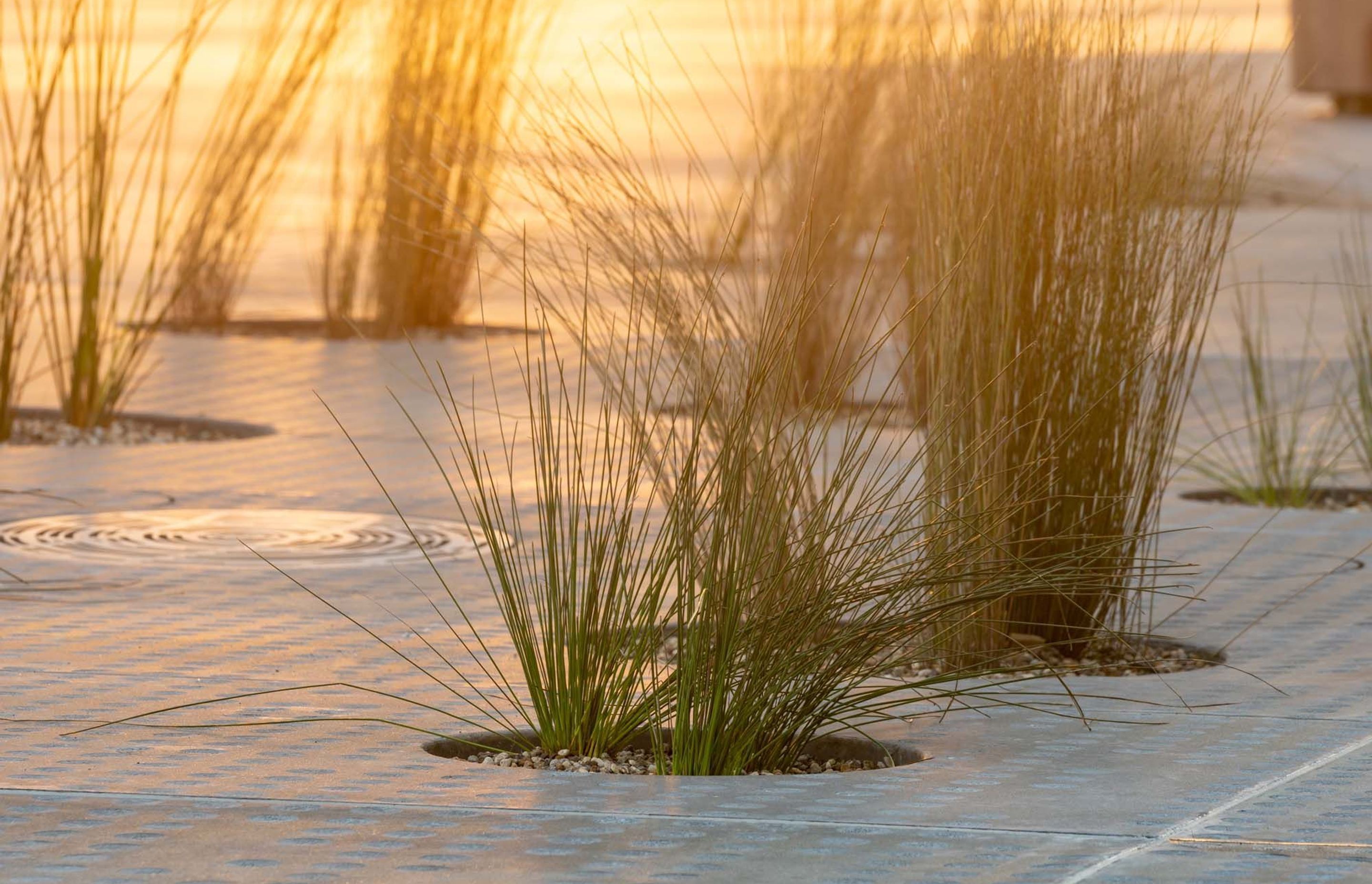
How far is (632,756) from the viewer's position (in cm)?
388

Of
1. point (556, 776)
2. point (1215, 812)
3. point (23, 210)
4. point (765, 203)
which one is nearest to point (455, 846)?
point (556, 776)

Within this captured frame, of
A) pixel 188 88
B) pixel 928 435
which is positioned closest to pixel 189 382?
pixel 928 435

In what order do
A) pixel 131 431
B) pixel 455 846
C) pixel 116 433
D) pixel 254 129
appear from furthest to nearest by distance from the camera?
pixel 254 129 → pixel 131 431 → pixel 116 433 → pixel 455 846

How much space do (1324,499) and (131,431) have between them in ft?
11.8

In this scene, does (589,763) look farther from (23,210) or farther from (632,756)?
(23,210)

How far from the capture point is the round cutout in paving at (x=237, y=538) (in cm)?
549

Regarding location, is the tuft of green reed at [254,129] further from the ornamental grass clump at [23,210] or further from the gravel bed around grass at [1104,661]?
the gravel bed around grass at [1104,661]

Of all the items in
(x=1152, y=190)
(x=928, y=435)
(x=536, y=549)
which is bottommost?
(x=536, y=549)

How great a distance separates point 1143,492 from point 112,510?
263cm

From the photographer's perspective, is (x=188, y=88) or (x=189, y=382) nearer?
(x=189, y=382)

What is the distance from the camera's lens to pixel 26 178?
23.4 feet

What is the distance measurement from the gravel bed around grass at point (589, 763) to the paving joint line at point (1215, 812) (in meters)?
0.54

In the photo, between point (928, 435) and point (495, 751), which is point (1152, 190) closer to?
point (928, 435)

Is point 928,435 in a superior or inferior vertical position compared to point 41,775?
superior
